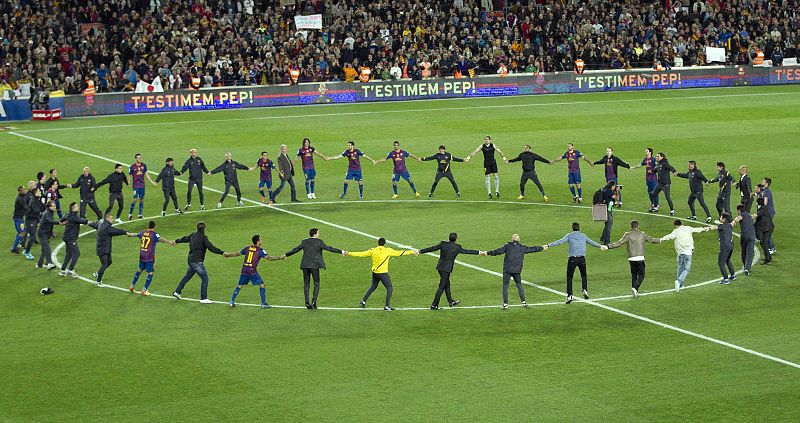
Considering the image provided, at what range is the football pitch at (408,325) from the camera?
787 inches

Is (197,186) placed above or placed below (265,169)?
below

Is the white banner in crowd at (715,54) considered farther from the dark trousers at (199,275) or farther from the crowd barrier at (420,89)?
the dark trousers at (199,275)

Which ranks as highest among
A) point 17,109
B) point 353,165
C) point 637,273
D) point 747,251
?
point 17,109

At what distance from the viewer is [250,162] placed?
1874 inches

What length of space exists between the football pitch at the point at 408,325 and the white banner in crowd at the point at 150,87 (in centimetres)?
1593

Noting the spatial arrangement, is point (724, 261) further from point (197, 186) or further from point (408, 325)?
point (197, 186)

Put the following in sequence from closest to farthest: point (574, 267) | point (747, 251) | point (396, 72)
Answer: point (574, 267) → point (747, 251) → point (396, 72)

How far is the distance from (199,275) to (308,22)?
45.1 metres

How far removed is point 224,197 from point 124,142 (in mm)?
15420

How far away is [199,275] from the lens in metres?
26.5

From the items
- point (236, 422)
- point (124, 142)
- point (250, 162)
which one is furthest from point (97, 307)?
point (124, 142)

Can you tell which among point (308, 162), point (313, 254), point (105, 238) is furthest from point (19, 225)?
point (313, 254)

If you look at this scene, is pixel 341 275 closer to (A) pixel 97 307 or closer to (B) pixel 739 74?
(A) pixel 97 307

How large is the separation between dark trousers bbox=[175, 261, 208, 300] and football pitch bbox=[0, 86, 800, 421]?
0.42 meters
